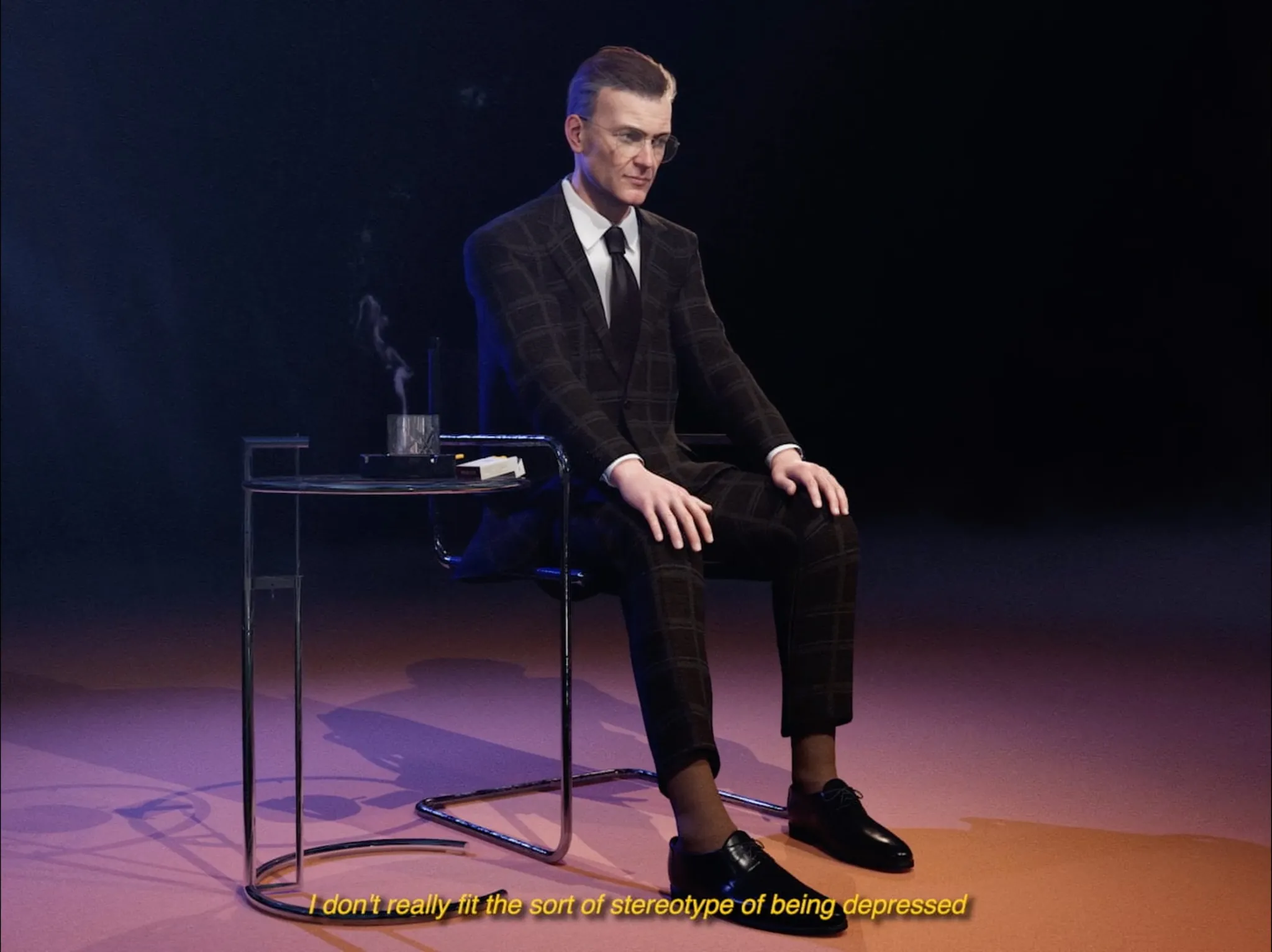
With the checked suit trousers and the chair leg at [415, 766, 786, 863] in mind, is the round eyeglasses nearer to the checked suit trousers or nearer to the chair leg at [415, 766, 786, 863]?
the checked suit trousers

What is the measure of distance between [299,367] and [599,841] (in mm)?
3440

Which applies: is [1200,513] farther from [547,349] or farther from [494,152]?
[547,349]

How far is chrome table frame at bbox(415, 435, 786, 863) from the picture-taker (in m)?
2.21

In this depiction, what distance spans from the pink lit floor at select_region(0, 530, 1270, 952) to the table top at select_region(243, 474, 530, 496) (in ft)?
1.97

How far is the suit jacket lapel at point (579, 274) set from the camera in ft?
8.40

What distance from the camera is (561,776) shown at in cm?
238

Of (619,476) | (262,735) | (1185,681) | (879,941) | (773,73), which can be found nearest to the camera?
(879,941)

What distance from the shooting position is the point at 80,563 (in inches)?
205

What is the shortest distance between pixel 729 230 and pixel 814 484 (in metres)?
3.44

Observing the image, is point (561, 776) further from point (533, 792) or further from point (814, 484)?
point (814, 484)

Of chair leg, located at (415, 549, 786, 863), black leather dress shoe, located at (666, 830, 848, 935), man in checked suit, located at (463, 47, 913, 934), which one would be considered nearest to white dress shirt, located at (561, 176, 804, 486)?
man in checked suit, located at (463, 47, 913, 934)

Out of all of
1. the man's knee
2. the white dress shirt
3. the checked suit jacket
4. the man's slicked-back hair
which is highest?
the man's slicked-back hair

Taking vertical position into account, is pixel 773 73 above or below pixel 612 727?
above

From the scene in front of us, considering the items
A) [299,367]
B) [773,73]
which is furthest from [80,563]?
[773,73]
